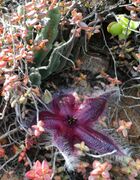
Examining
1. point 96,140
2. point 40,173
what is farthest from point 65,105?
point 40,173

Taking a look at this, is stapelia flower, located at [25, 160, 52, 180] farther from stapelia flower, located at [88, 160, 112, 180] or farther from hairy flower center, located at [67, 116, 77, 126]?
hairy flower center, located at [67, 116, 77, 126]

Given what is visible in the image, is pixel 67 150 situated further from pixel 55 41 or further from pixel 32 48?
pixel 55 41

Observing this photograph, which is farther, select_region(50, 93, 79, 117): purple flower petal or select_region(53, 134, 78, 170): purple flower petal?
select_region(50, 93, 79, 117): purple flower petal

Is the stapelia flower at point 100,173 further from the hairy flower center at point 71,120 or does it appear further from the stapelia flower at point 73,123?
the hairy flower center at point 71,120

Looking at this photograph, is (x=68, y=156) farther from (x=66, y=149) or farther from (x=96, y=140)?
(x=96, y=140)

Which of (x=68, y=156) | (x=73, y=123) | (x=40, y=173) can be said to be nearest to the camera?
(x=40, y=173)

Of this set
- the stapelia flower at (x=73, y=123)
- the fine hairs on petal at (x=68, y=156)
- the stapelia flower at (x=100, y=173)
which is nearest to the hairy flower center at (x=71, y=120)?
the stapelia flower at (x=73, y=123)

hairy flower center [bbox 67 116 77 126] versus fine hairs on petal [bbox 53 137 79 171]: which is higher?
hairy flower center [bbox 67 116 77 126]

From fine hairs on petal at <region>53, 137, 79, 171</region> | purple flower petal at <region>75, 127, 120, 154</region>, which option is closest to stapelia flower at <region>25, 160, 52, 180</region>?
fine hairs on petal at <region>53, 137, 79, 171</region>
